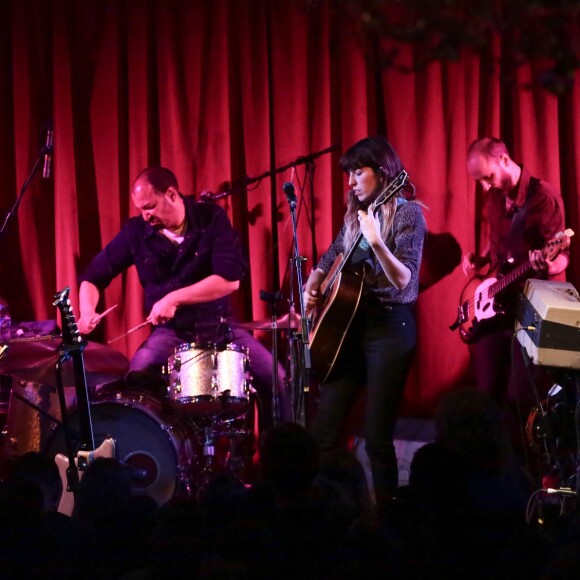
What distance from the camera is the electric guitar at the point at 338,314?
4.45m

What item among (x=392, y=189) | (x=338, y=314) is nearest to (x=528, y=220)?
(x=392, y=189)

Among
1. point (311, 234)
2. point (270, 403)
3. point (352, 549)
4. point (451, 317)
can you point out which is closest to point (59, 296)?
point (270, 403)

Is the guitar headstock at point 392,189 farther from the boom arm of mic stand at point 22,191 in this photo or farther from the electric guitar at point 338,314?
the boom arm of mic stand at point 22,191

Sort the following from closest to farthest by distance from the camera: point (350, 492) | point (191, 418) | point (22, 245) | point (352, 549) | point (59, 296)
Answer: point (352, 549), point (350, 492), point (59, 296), point (191, 418), point (22, 245)

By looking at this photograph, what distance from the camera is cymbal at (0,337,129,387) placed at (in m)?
5.16

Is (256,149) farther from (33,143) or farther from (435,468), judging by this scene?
(435,468)

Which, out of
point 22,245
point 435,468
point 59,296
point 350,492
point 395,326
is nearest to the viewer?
point 435,468

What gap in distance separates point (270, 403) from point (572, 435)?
188 centimetres

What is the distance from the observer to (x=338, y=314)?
447 centimetres

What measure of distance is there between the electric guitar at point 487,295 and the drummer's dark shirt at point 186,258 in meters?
1.45

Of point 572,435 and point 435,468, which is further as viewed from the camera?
point 572,435

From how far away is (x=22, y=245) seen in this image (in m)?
6.64

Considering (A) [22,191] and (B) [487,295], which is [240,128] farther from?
(B) [487,295]

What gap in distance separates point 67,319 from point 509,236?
268 cm
